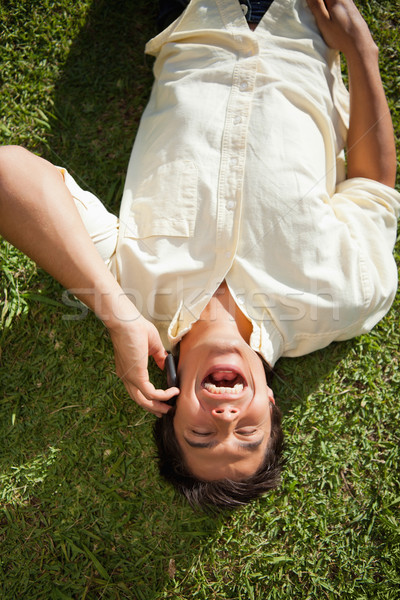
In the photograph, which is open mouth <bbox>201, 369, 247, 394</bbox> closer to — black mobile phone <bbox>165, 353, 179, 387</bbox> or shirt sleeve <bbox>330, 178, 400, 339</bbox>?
black mobile phone <bbox>165, 353, 179, 387</bbox>

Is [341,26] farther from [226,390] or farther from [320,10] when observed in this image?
[226,390]

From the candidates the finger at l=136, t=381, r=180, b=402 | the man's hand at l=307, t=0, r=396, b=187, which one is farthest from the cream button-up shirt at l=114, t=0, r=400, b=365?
the finger at l=136, t=381, r=180, b=402

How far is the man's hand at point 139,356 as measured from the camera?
2168mm

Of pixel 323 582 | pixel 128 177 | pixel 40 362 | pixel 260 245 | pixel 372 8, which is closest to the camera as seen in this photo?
pixel 260 245

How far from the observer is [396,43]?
10.5 ft

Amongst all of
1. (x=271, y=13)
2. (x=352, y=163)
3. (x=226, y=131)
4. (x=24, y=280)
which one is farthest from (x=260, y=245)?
(x=24, y=280)

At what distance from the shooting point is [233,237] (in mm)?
2275

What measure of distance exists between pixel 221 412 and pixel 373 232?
124cm

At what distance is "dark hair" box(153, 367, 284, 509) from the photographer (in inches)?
88.6

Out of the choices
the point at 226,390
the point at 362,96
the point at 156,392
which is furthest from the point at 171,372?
the point at 362,96

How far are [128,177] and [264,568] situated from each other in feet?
8.03

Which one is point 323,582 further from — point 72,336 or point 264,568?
point 72,336

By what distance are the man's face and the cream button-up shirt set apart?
0.59 feet

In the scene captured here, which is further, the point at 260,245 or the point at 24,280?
the point at 24,280
